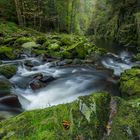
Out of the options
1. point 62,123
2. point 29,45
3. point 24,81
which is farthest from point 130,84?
point 29,45

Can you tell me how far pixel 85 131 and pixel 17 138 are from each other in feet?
3.06

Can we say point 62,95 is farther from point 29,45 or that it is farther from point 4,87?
point 29,45

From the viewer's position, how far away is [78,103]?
405 cm

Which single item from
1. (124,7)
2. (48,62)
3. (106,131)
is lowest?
(124,7)

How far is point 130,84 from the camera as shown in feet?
27.9

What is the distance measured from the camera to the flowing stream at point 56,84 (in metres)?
8.14

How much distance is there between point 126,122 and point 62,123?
0.99 meters

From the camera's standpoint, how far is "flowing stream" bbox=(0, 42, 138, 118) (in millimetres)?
8141

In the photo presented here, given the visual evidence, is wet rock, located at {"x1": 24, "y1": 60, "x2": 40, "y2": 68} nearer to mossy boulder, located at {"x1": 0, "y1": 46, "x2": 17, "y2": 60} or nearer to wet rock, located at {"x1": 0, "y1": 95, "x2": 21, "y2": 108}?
mossy boulder, located at {"x1": 0, "y1": 46, "x2": 17, "y2": 60}

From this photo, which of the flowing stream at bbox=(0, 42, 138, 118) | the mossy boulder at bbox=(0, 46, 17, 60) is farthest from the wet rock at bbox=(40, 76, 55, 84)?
the mossy boulder at bbox=(0, 46, 17, 60)

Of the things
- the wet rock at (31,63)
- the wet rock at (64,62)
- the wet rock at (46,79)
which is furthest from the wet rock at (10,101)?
→ the wet rock at (64,62)

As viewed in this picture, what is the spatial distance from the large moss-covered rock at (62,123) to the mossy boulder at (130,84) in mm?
4132

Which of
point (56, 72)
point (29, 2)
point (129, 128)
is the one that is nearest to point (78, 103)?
point (129, 128)

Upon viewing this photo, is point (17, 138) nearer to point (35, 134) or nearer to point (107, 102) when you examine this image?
point (35, 134)
